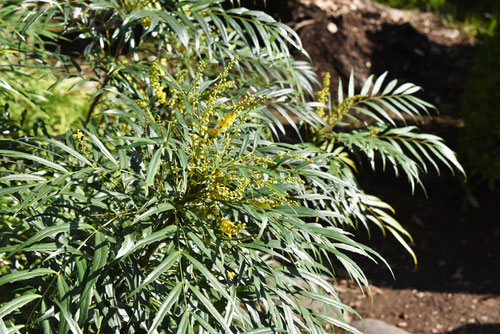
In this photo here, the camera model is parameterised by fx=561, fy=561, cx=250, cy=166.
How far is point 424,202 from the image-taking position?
180 inches

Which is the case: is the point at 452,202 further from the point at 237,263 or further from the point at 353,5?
the point at 237,263

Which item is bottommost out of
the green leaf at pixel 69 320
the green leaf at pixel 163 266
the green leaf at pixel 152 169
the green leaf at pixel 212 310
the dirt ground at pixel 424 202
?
the dirt ground at pixel 424 202

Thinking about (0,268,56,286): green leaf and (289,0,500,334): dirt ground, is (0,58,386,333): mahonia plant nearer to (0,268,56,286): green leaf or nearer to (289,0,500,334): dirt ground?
(0,268,56,286): green leaf

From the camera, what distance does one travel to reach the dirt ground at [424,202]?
142 inches

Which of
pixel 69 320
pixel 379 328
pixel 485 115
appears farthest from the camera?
pixel 485 115

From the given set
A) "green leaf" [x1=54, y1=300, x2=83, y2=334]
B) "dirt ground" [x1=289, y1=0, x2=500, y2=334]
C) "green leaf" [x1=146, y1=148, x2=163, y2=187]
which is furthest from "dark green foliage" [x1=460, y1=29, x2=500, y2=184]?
"green leaf" [x1=54, y1=300, x2=83, y2=334]

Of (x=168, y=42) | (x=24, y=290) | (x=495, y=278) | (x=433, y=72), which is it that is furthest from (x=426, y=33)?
(x=24, y=290)

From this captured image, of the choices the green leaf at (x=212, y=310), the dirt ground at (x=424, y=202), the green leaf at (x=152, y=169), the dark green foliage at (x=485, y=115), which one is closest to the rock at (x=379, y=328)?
the dirt ground at (x=424, y=202)

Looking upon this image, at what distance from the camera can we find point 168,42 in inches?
94.5

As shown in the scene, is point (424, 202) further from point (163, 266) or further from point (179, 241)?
point (163, 266)

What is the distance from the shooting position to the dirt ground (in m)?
3.62

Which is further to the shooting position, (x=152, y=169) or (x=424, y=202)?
(x=424, y=202)

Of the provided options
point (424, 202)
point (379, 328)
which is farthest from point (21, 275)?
point (424, 202)

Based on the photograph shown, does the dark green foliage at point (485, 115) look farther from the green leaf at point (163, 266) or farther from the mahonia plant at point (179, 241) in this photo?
the green leaf at point (163, 266)
